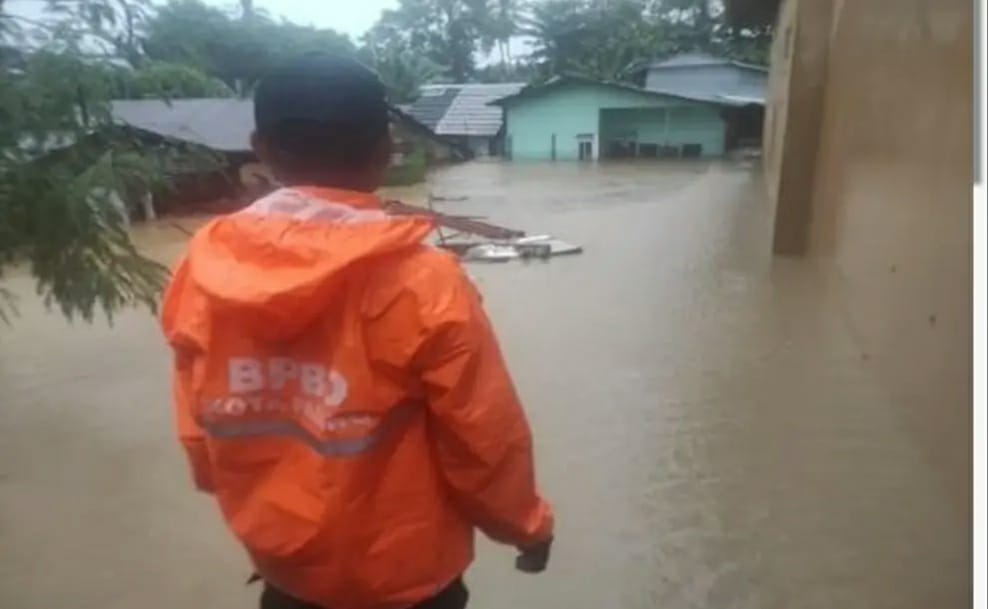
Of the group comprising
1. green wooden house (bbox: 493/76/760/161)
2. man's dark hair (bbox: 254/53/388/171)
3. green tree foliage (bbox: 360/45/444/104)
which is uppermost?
man's dark hair (bbox: 254/53/388/171)

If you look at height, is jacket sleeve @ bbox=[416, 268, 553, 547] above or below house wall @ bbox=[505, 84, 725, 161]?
above

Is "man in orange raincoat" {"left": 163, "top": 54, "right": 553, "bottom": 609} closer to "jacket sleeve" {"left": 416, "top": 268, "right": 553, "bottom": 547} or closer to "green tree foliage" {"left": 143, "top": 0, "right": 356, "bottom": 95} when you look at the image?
"jacket sleeve" {"left": 416, "top": 268, "right": 553, "bottom": 547}

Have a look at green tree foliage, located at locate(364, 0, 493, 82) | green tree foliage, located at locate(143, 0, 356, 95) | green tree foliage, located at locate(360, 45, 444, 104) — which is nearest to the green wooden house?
green tree foliage, located at locate(364, 0, 493, 82)

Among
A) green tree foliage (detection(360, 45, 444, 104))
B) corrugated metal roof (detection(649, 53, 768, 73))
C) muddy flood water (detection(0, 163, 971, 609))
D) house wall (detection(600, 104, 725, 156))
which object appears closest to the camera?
muddy flood water (detection(0, 163, 971, 609))

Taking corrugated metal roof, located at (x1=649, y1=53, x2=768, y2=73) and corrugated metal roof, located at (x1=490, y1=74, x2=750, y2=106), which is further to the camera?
corrugated metal roof, located at (x1=649, y1=53, x2=768, y2=73)

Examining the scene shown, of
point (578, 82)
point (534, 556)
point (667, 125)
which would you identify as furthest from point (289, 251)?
point (667, 125)

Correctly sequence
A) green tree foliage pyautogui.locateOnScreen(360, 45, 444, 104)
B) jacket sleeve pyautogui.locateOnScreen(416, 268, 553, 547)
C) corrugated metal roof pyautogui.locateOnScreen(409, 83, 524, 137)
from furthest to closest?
1. corrugated metal roof pyautogui.locateOnScreen(409, 83, 524, 137)
2. green tree foliage pyautogui.locateOnScreen(360, 45, 444, 104)
3. jacket sleeve pyautogui.locateOnScreen(416, 268, 553, 547)

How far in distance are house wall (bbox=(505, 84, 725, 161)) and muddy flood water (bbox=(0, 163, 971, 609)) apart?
145mm

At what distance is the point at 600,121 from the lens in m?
4.23

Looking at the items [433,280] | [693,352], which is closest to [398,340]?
[433,280]

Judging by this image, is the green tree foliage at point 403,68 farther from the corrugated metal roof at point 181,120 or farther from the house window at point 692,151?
the house window at point 692,151

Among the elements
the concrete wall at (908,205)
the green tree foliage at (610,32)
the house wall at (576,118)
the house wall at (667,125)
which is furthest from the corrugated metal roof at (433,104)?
the house wall at (667,125)

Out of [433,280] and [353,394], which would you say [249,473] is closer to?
[353,394]

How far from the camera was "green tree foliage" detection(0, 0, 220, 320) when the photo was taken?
2326 millimetres
